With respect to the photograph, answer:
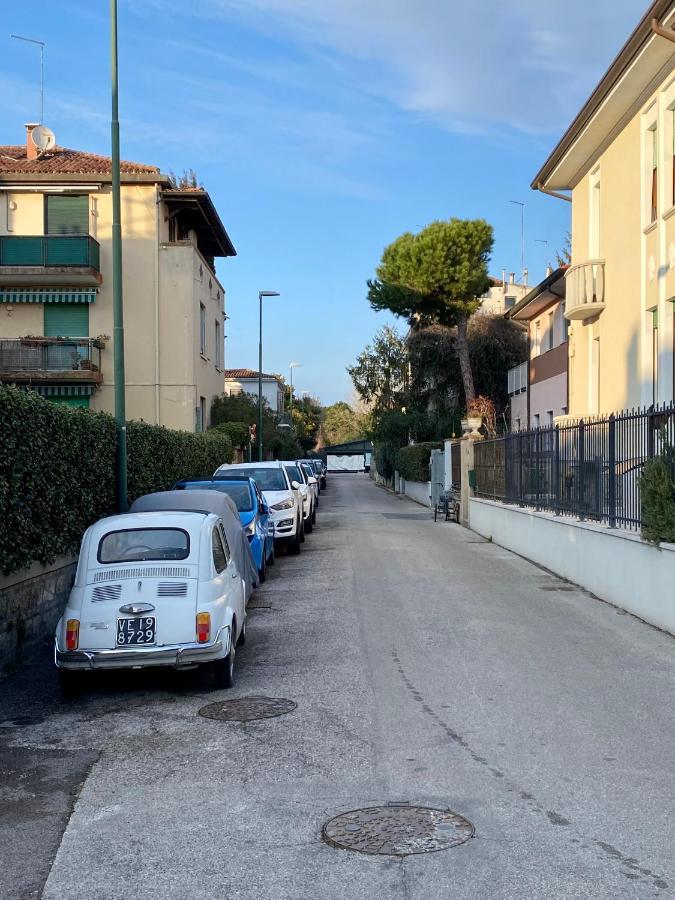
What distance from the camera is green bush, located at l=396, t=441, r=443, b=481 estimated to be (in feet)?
133

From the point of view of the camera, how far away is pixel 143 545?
851 centimetres

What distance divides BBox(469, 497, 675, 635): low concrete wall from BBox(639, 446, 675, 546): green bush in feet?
0.58

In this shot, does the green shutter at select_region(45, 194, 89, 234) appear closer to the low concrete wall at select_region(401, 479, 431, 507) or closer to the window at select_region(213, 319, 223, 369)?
the window at select_region(213, 319, 223, 369)

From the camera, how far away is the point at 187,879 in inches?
168

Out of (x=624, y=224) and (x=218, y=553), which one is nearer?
(x=218, y=553)

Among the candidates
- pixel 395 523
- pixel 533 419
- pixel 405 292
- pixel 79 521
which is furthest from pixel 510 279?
pixel 79 521

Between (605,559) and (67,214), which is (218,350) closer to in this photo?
(67,214)

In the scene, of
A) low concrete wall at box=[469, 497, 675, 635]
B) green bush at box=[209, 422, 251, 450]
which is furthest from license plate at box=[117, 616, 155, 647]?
green bush at box=[209, 422, 251, 450]

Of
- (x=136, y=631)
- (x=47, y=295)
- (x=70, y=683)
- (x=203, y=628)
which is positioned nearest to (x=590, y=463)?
(x=203, y=628)

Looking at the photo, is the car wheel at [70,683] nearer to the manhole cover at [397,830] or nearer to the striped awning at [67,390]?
Answer: the manhole cover at [397,830]

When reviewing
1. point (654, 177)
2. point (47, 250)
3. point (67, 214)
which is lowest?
point (654, 177)

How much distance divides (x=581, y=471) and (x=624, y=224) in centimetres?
834

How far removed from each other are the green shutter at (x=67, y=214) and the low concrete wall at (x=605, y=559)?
19.2 m

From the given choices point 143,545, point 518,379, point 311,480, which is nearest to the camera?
point 143,545
